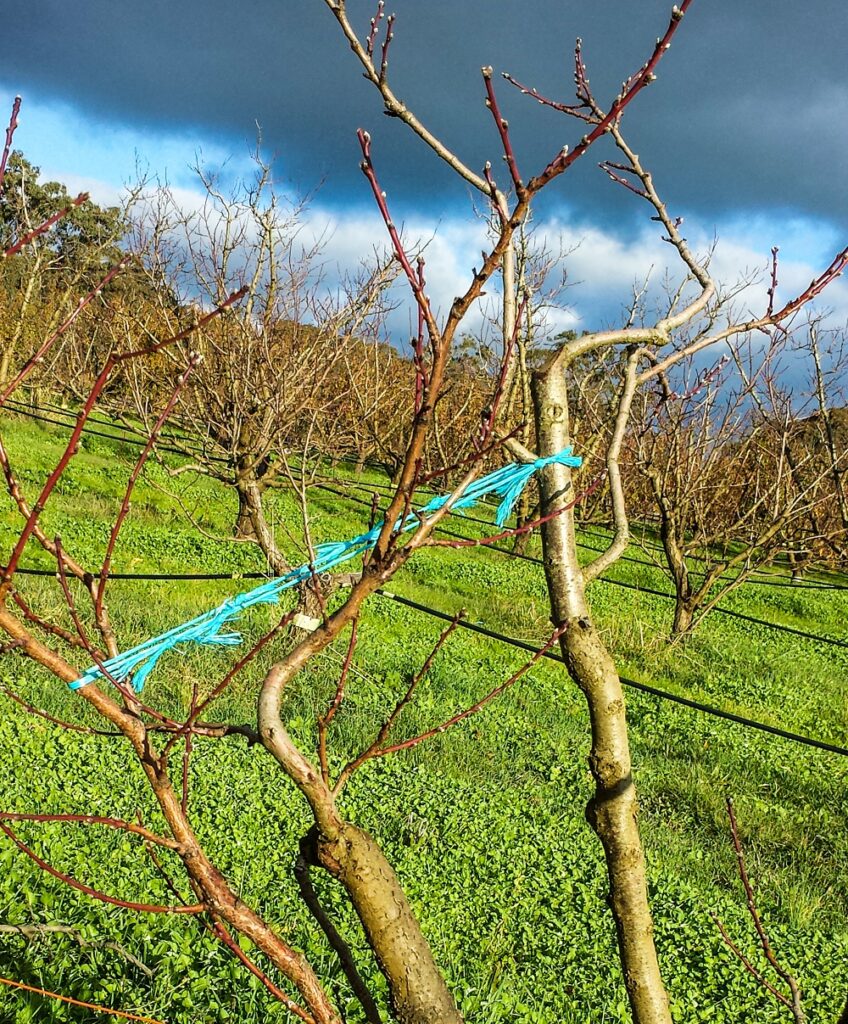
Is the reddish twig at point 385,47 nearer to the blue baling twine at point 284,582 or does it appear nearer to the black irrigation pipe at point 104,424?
the blue baling twine at point 284,582

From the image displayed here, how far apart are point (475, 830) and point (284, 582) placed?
321 centimetres

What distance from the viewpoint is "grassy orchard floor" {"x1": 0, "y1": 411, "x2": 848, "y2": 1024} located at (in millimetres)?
3020

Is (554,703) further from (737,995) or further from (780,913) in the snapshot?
(737,995)

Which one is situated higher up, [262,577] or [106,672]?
[106,672]

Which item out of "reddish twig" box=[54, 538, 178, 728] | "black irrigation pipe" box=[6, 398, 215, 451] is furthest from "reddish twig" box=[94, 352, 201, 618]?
"black irrigation pipe" box=[6, 398, 215, 451]

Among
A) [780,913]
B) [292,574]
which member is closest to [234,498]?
[780,913]

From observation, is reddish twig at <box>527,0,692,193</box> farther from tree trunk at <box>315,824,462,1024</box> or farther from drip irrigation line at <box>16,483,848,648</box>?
drip irrigation line at <box>16,483,848,648</box>

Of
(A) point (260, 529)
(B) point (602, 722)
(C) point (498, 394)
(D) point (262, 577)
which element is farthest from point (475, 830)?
(C) point (498, 394)

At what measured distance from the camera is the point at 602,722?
1389 millimetres

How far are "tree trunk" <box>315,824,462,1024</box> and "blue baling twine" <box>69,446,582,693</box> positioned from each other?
39cm

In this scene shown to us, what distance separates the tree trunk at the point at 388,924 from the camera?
1.17 m

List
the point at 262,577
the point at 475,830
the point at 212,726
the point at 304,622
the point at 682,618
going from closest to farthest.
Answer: the point at 212,726, the point at 304,622, the point at 475,830, the point at 262,577, the point at 682,618

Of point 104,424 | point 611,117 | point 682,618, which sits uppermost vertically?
point 611,117

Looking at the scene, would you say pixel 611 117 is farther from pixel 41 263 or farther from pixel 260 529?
pixel 41 263
